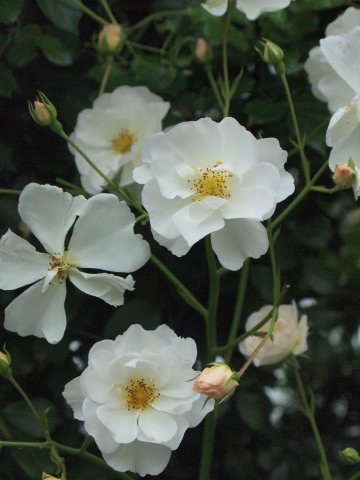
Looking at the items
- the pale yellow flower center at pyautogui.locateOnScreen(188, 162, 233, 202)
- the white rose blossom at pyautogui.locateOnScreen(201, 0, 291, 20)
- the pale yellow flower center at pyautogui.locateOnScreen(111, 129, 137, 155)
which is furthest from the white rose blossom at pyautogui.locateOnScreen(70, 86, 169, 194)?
the pale yellow flower center at pyautogui.locateOnScreen(188, 162, 233, 202)

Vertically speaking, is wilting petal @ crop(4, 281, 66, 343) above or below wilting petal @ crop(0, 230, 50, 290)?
below

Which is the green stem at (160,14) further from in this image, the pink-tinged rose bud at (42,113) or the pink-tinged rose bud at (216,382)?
the pink-tinged rose bud at (216,382)

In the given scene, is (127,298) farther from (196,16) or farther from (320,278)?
(196,16)

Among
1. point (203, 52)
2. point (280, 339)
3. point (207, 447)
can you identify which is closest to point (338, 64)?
point (203, 52)

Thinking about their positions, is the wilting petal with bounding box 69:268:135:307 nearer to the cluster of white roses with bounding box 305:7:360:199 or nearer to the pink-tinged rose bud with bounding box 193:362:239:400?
the pink-tinged rose bud with bounding box 193:362:239:400

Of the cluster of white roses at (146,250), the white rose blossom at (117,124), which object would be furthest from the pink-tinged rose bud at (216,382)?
the white rose blossom at (117,124)

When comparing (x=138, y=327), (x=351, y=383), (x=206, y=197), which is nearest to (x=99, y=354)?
(x=138, y=327)

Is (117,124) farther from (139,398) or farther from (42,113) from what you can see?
(139,398)
